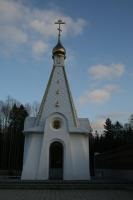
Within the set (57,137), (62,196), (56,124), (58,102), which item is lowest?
(62,196)

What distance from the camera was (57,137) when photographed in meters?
19.9

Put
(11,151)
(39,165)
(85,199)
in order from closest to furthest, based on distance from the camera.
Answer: (85,199)
(39,165)
(11,151)

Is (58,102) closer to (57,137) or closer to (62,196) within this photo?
(57,137)

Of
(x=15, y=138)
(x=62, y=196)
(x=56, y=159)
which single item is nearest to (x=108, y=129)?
(x=15, y=138)

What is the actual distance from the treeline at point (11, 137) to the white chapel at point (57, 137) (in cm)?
1674

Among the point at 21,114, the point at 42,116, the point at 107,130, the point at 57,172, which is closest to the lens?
the point at 42,116

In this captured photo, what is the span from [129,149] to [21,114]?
73.3 ft

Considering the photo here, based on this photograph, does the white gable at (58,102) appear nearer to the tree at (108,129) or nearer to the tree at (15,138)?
the tree at (15,138)

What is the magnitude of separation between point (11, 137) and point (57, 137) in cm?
1971

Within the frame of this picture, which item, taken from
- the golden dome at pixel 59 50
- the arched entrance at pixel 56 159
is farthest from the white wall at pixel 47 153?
the golden dome at pixel 59 50

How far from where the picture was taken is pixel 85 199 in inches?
408

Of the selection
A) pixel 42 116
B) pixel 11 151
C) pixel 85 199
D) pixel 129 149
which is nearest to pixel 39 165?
pixel 42 116

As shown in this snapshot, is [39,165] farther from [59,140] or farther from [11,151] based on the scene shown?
[11,151]

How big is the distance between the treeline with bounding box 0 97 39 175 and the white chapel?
16739 millimetres
